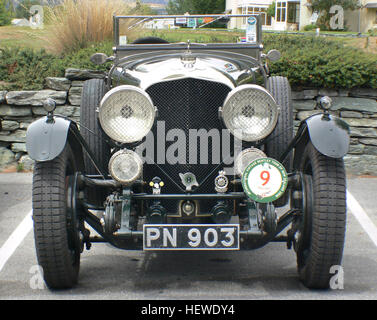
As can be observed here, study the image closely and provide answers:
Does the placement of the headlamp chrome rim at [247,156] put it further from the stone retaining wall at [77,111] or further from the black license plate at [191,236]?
the stone retaining wall at [77,111]

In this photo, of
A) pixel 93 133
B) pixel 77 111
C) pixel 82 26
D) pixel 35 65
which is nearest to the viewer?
pixel 93 133

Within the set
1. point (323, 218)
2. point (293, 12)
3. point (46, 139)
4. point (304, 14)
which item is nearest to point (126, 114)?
point (46, 139)

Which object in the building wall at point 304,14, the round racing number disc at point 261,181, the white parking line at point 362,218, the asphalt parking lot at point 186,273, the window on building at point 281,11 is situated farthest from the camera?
the window on building at point 281,11

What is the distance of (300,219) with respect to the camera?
11.3ft

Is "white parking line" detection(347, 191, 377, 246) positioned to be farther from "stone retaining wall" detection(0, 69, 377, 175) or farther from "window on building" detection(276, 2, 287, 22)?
"window on building" detection(276, 2, 287, 22)

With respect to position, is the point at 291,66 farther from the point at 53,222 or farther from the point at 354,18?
the point at 354,18

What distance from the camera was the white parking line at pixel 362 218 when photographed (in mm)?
4719

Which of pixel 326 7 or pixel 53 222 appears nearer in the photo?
pixel 53 222

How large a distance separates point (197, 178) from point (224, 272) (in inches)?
25.8

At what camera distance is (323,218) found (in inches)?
127

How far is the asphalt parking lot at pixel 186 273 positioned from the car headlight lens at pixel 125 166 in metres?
0.66

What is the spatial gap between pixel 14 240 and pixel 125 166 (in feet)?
5.45

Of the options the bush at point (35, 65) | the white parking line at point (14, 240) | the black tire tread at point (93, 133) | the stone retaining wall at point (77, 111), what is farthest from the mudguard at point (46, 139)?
the bush at point (35, 65)
